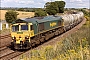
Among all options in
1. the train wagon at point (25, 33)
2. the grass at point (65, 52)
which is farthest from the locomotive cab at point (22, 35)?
the grass at point (65, 52)

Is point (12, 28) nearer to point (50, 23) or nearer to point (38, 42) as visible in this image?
point (38, 42)

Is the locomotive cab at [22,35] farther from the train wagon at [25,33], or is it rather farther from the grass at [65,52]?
the grass at [65,52]

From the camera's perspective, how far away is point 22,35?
1853 centimetres

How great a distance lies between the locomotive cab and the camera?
18536 millimetres

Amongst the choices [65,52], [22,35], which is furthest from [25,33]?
[65,52]

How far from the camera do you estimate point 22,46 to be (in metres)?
18.7

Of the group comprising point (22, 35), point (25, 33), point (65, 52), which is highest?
point (65, 52)

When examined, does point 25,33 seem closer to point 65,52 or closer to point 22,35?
point 22,35

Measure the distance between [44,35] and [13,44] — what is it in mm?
4270

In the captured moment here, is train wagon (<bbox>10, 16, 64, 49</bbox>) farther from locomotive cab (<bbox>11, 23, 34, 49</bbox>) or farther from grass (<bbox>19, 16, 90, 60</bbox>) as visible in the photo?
grass (<bbox>19, 16, 90, 60</bbox>)

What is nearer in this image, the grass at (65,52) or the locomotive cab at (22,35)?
the grass at (65,52)

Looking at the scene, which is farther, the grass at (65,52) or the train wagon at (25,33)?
the train wagon at (25,33)

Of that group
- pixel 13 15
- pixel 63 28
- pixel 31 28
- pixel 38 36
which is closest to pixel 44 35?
pixel 38 36

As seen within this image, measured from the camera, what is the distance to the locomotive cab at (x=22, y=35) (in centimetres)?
1854
